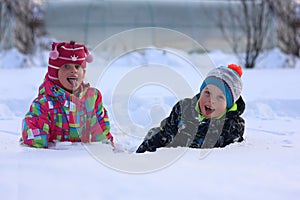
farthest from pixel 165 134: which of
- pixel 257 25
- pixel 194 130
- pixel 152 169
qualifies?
pixel 257 25

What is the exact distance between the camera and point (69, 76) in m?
2.77

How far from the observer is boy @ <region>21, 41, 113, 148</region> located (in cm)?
274

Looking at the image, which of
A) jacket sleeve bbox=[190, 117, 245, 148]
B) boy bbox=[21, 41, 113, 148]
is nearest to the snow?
jacket sleeve bbox=[190, 117, 245, 148]

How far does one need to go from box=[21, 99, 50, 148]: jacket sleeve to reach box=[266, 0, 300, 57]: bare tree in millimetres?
9193

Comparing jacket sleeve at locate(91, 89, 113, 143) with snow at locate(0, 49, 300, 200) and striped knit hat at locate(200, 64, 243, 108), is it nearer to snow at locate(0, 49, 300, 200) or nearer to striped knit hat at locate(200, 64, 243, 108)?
snow at locate(0, 49, 300, 200)

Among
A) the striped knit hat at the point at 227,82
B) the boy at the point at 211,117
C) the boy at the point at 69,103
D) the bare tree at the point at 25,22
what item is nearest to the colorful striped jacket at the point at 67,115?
the boy at the point at 69,103

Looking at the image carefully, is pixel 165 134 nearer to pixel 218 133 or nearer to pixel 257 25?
pixel 218 133

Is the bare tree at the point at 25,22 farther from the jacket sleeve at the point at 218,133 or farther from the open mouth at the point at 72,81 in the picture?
the jacket sleeve at the point at 218,133

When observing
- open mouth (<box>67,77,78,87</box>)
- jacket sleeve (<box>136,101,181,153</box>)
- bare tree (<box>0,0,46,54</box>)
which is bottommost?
bare tree (<box>0,0,46,54</box>)

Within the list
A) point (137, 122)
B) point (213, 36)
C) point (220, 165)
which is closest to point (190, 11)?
point (213, 36)

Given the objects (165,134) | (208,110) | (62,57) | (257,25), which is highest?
(62,57)

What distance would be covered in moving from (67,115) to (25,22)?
341 inches

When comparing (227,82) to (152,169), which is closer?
(152,169)

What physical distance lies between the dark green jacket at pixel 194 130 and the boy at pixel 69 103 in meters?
0.34
